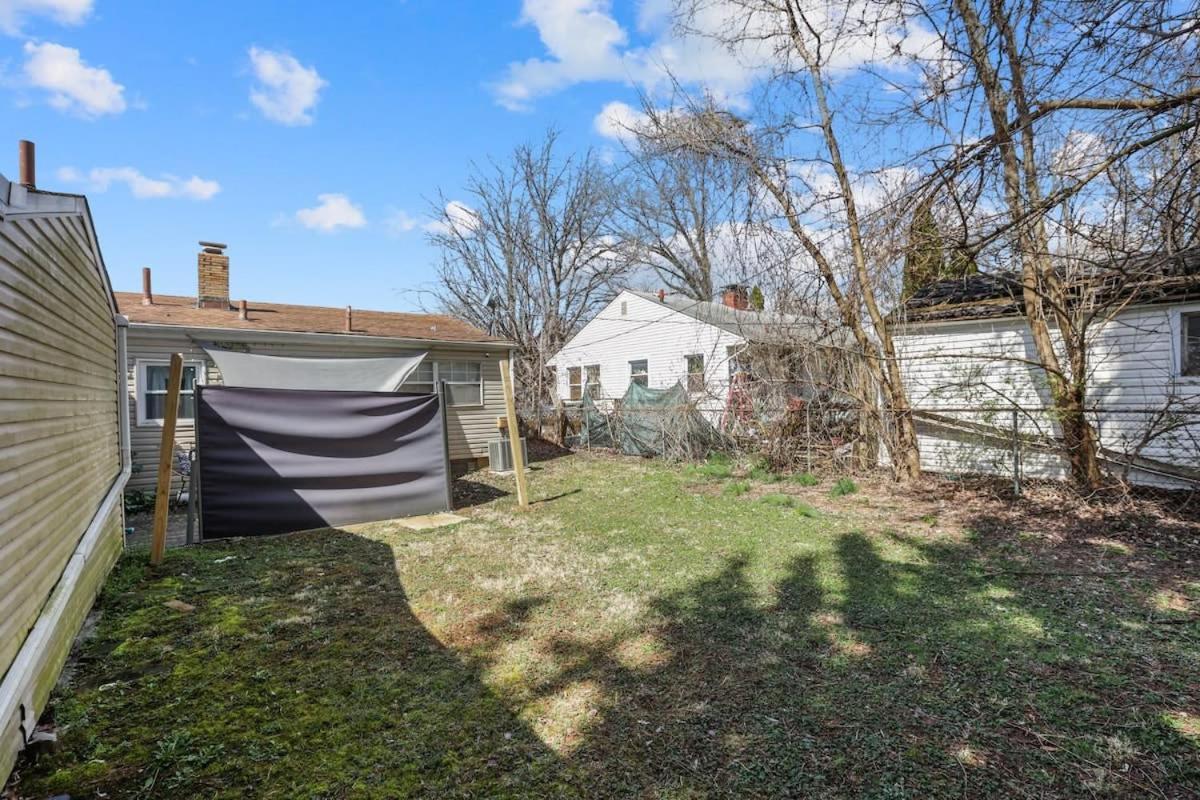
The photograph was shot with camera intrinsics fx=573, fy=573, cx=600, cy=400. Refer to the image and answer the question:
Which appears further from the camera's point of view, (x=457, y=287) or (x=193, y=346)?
(x=457, y=287)

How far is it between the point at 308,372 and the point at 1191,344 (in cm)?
1235

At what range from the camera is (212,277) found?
35.9ft

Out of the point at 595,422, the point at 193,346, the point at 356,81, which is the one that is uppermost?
the point at 356,81

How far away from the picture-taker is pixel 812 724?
2.70 m

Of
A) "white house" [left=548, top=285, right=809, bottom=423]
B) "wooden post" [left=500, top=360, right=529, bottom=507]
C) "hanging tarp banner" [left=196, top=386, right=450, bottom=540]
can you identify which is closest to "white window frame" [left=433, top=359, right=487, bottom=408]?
"white house" [left=548, top=285, right=809, bottom=423]

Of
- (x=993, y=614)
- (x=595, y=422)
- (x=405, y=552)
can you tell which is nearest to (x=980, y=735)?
(x=993, y=614)

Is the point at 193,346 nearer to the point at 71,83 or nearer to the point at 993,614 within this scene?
the point at 71,83

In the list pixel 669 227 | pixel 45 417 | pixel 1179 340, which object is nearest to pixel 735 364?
pixel 1179 340

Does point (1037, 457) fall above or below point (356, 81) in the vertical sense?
below

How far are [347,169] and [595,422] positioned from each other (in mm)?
7773

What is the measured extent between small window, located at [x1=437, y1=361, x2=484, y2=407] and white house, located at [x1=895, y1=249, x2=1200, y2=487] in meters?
8.14

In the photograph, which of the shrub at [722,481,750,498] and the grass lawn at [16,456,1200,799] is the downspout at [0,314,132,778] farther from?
the shrub at [722,481,750,498]

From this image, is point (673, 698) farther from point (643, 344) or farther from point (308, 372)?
point (643, 344)

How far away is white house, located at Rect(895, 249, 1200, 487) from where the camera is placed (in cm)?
745
